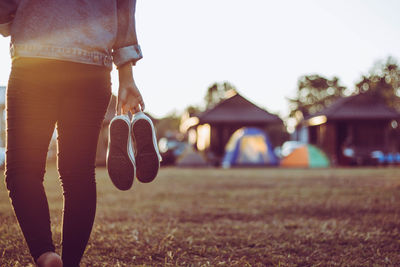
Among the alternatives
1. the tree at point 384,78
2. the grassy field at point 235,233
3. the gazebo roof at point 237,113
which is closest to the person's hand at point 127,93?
the grassy field at point 235,233

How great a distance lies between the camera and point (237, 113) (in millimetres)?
25797

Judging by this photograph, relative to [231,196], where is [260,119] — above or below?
above

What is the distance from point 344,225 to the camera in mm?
3607

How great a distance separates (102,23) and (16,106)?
45 centimetres

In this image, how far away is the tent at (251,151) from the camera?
62.9ft

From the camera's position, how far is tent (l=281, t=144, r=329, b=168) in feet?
63.1

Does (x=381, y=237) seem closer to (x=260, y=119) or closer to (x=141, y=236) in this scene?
(x=141, y=236)

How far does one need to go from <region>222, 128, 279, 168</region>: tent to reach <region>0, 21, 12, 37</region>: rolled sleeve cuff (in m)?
17.8

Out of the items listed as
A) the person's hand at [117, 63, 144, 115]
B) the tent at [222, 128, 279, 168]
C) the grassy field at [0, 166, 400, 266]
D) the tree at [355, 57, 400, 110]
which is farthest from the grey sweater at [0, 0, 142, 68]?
the tree at [355, 57, 400, 110]

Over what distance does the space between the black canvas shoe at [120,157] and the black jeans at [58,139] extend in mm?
75

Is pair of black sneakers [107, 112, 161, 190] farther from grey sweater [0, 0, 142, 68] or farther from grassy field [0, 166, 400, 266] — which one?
grassy field [0, 166, 400, 266]

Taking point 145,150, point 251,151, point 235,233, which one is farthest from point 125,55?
point 251,151

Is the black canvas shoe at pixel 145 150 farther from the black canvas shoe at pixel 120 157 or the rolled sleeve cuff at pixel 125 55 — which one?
the rolled sleeve cuff at pixel 125 55

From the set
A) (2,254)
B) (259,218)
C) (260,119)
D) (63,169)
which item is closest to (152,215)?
(259,218)
